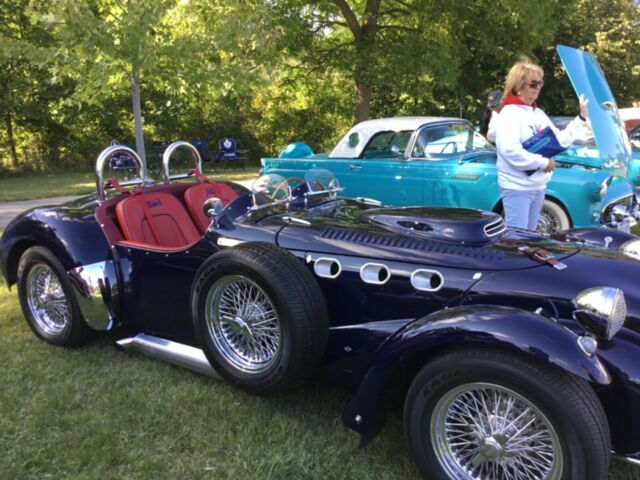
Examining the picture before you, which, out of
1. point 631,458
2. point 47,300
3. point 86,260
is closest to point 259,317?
point 86,260

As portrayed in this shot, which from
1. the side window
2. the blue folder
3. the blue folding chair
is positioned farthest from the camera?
the blue folding chair

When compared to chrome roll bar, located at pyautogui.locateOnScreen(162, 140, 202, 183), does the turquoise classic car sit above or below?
below

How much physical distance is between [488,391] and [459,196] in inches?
176

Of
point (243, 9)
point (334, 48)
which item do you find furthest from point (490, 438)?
point (334, 48)

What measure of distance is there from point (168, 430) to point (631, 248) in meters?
2.76

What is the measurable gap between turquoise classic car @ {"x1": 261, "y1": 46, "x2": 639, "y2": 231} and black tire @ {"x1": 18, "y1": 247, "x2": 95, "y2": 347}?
404 cm

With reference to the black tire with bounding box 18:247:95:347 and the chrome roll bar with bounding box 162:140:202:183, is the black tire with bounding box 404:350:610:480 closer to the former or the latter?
the black tire with bounding box 18:247:95:347

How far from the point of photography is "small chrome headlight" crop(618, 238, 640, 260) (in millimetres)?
2935

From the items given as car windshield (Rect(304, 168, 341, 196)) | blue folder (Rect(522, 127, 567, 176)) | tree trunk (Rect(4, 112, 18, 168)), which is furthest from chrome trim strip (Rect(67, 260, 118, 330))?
tree trunk (Rect(4, 112, 18, 168))

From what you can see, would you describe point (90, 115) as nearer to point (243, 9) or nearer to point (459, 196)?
point (243, 9)

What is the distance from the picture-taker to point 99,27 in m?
6.34

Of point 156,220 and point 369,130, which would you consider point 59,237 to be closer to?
point 156,220

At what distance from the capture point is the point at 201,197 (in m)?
4.08

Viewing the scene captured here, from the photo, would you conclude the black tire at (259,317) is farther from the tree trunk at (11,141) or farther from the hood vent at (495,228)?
the tree trunk at (11,141)
